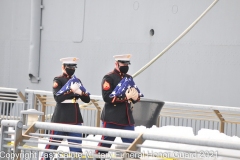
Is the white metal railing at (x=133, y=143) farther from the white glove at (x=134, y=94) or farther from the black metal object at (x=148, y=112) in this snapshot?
the black metal object at (x=148, y=112)

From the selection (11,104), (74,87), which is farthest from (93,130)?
(11,104)

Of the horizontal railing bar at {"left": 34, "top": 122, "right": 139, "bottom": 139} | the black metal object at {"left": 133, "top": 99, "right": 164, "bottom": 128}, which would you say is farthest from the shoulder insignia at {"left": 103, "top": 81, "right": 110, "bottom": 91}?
the horizontal railing bar at {"left": 34, "top": 122, "right": 139, "bottom": 139}

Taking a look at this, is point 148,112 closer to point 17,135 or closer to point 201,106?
point 201,106

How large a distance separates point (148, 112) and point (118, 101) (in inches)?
75.4

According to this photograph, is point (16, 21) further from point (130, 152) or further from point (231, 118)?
point (130, 152)

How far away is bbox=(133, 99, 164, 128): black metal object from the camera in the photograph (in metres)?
8.83

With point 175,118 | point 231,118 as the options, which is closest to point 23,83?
point 175,118

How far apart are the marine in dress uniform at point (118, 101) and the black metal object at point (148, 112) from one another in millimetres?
1668

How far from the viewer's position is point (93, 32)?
12.2 metres

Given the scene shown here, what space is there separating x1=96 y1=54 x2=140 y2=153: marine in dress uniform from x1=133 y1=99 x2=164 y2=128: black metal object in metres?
1.67

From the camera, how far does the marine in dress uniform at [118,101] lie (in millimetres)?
7039

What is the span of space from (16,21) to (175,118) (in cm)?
494

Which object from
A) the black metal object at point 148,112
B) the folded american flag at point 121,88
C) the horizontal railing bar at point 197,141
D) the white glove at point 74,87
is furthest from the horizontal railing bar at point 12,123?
the black metal object at point 148,112

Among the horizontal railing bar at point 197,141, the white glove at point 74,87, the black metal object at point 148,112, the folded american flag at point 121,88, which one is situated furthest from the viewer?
the black metal object at point 148,112
